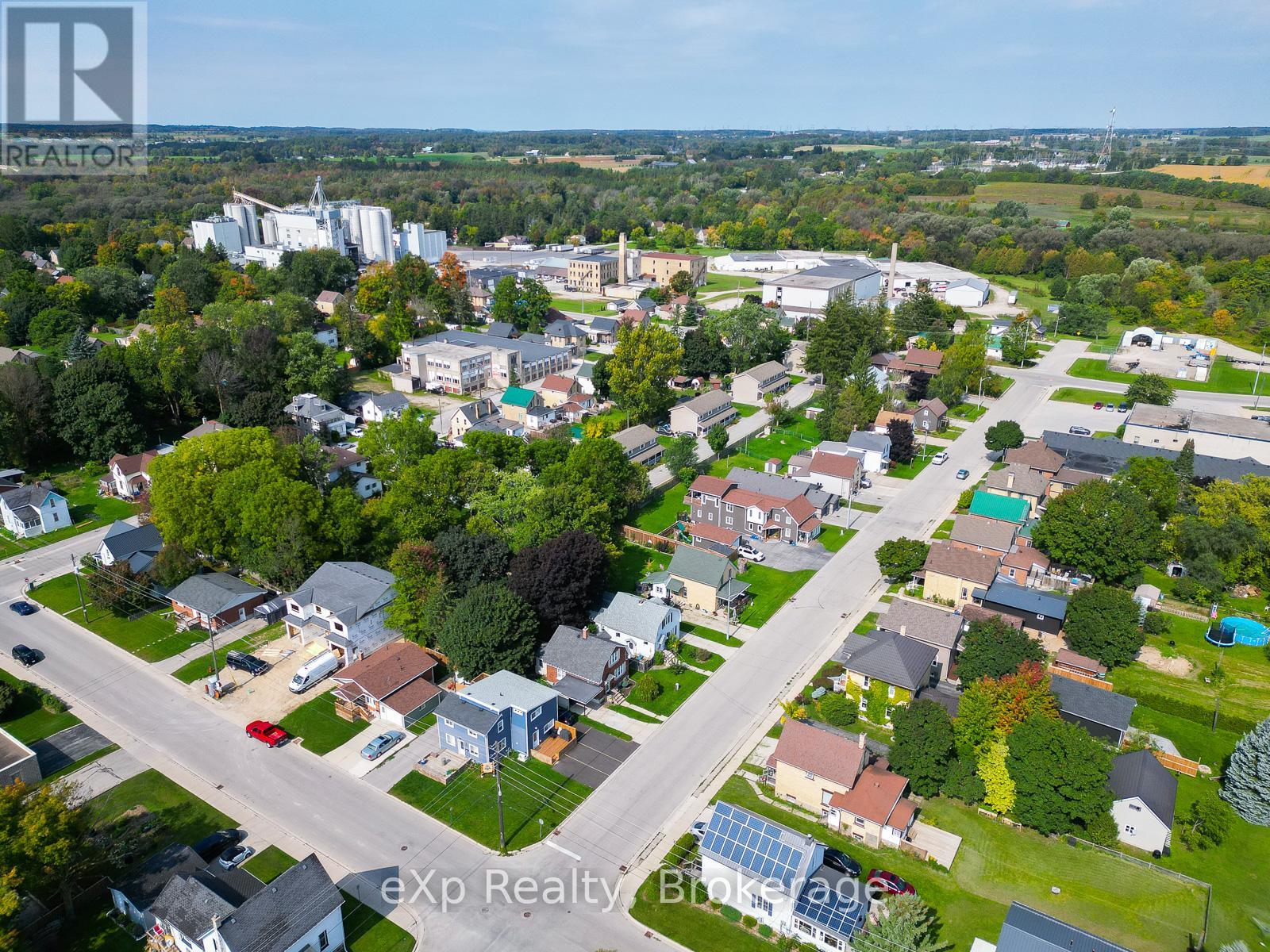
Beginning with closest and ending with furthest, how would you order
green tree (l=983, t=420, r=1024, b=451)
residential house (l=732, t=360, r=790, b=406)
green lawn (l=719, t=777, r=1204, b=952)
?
green lawn (l=719, t=777, r=1204, b=952)
green tree (l=983, t=420, r=1024, b=451)
residential house (l=732, t=360, r=790, b=406)

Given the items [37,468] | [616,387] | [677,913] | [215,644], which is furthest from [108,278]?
[677,913]

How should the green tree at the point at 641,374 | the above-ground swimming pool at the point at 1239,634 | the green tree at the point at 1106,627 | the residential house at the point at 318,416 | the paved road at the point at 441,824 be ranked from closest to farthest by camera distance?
the paved road at the point at 441,824, the green tree at the point at 1106,627, the above-ground swimming pool at the point at 1239,634, the residential house at the point at 318,416, the green tree at the point at 641,374

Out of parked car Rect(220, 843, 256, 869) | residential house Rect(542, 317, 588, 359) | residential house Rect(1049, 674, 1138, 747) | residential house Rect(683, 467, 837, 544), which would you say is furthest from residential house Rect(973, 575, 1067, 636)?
residential house Rect(542, 317, 588, 359)

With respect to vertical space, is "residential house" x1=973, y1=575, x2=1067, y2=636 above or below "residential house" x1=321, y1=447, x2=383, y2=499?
below

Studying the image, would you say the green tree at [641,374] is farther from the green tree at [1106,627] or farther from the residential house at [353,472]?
the green tree at [1106,627]

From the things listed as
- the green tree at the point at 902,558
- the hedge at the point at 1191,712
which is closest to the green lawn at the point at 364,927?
the green tree at the point at 902,558

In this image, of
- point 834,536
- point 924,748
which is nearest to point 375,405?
point 834,536

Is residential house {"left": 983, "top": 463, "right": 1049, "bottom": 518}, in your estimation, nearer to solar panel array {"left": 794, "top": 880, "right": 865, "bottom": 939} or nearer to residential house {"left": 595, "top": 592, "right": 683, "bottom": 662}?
residential house {"left": 595, "top": 592, "right": 683, "bottom": 662}
